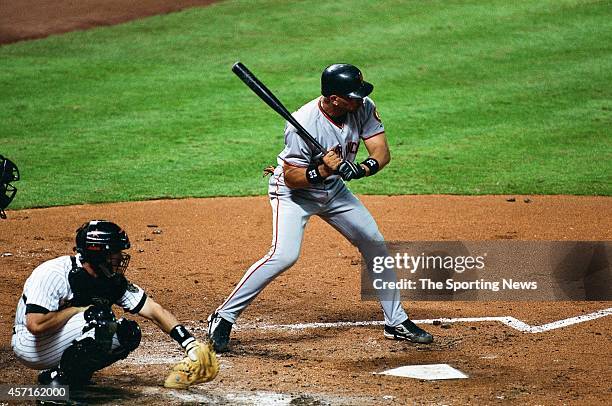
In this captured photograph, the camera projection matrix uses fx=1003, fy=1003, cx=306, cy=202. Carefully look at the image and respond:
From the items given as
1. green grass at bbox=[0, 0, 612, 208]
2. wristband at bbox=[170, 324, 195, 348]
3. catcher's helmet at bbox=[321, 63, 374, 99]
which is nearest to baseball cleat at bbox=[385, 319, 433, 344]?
catcher's helmet at bbox=[321, 63, 374, 99]

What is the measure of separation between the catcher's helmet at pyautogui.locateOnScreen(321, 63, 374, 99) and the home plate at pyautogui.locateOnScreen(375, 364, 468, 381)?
172 cm

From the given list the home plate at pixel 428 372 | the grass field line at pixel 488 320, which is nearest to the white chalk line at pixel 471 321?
the grass field line at pixel 488 320

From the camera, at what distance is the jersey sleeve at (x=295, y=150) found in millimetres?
6430

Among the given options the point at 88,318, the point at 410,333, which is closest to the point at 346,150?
the point at 410,333

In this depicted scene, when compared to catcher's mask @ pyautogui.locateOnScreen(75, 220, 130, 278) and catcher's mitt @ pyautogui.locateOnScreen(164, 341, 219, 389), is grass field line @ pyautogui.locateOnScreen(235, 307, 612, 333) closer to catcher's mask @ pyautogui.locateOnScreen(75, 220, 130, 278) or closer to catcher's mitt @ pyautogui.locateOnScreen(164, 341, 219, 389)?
catcher's mitt @ pyautogui.locateOnScreen(164, 341, 219, 389)

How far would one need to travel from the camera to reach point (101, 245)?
17.1ft

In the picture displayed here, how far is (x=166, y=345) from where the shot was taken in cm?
661

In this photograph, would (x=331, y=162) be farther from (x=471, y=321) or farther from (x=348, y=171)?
(x=471, y=321)

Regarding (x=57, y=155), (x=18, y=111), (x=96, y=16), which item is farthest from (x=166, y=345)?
(x=96, y=16)

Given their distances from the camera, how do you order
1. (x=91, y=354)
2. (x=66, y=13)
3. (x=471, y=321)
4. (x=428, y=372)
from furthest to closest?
(x=66, y=13) < (x=471, y=321) < (x=428, y=372) < (x=91, y=354)

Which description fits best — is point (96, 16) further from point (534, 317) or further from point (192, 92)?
point (534, 317)

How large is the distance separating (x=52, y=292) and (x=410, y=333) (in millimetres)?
2478

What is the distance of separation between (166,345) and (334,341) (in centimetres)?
111

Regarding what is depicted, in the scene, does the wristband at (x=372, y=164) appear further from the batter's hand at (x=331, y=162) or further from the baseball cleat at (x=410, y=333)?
the baseball cleat at (x=410, y=333)
